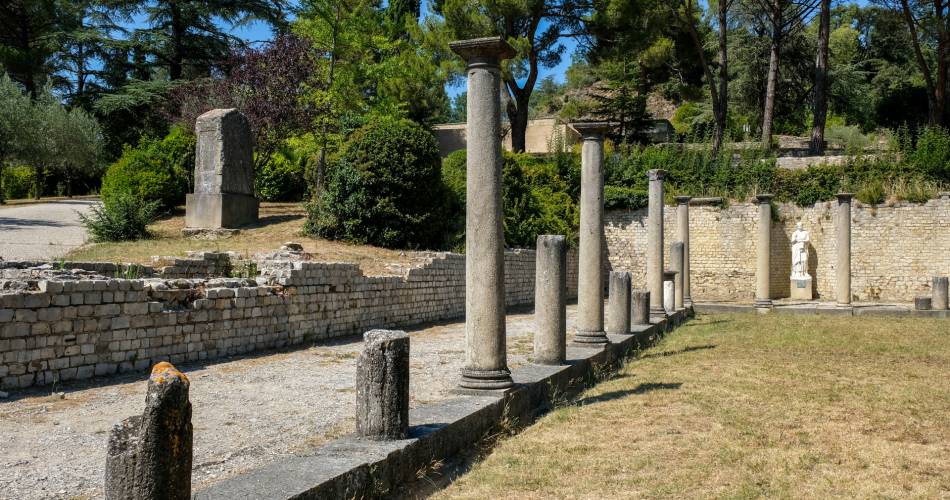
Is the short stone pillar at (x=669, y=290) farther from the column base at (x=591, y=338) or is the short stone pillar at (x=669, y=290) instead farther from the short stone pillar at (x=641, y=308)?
the column base at (x=591, y=338)

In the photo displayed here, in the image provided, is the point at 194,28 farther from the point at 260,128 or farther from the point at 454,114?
the point at 454,114

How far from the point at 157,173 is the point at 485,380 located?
639 inches

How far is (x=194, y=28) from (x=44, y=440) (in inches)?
1162

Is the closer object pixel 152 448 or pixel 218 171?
pixel 152 448

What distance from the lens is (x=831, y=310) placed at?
1928 centimetres

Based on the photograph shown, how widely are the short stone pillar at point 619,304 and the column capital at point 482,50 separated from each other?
5.64 m

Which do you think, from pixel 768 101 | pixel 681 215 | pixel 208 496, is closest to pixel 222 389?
pixel 208 496

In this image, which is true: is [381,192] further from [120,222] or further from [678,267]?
[678,267]

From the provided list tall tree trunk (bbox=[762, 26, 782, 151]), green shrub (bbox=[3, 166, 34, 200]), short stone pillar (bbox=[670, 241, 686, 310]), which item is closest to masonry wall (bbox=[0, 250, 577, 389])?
short stone pillar (bbox=[670, 241, 686, 310])

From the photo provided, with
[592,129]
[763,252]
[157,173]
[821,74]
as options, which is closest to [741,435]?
[592,129]

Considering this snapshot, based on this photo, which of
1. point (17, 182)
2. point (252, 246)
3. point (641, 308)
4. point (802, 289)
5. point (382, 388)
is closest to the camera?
point (382, 388)

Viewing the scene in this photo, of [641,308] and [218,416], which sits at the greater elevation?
[641,308]

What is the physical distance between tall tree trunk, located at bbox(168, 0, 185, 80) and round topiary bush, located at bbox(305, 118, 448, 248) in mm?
16718

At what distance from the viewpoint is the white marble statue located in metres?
23.9
